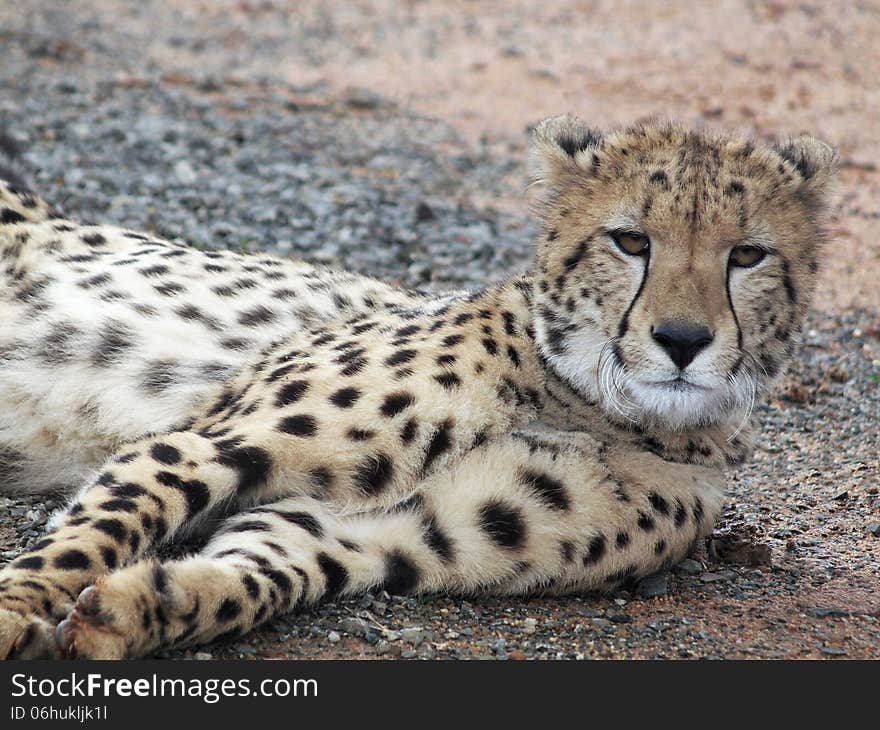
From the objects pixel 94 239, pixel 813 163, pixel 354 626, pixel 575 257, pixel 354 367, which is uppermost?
pixel 813 163

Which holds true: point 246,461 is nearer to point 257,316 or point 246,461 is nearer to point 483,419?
point 483,419

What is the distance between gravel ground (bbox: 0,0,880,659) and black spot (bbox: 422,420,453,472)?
0.36m

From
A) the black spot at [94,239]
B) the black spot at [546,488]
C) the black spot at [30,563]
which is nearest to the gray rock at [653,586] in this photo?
the black spot at [546,488]

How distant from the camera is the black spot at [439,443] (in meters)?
3.29

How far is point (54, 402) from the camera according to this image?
377 centimetres

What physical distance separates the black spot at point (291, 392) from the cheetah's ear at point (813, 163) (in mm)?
1472

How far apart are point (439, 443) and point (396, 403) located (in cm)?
15

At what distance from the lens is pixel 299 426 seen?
129 inches

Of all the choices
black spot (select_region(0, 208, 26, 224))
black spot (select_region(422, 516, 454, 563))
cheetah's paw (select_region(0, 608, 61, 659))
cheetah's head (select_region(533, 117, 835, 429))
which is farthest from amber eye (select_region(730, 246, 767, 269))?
black spot (select_region(0, 208, 26, 224))

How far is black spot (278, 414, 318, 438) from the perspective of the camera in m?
3.26

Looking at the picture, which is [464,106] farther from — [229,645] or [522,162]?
[229,645]

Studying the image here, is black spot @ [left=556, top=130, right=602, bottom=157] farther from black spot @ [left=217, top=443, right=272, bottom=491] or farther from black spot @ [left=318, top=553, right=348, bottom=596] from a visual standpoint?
black spot @ [left=318, top=553, right=348, bottom=596]

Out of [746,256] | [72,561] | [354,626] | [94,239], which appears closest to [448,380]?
[354,626]

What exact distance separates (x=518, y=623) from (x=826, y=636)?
0.77 m
